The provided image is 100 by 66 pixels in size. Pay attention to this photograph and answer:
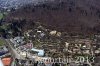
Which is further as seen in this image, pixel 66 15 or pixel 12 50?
pixel 66 15

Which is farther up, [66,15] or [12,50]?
[12,50]

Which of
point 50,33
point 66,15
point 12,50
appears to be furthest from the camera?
point 66,15

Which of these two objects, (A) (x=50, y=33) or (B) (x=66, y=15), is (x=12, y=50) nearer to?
(A) (x=50, y=33)

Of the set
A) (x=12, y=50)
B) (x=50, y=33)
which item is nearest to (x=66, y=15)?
(x=50, y=33)

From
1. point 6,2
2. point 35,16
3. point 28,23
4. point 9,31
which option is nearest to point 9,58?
point 9,31

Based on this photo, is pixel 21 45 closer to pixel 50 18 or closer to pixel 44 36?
pixel 44 36

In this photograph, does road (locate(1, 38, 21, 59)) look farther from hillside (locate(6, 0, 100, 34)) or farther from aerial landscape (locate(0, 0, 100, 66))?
hillside (locate(6, 0, 100, 34))

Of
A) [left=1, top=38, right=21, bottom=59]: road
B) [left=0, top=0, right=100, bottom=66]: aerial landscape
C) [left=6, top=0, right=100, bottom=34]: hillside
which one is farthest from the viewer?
[left=6, top=0, right=100, bottom=34]: hillside

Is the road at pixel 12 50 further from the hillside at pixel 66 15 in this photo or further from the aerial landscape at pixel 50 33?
the hillside at pixel 66 15

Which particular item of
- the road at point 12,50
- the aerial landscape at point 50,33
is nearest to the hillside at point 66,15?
the aerial landscape at point 50,33

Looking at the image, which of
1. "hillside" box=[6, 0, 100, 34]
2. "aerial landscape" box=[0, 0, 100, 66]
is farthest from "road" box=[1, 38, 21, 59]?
"hillside" box=[6, 0, 100, 34]
